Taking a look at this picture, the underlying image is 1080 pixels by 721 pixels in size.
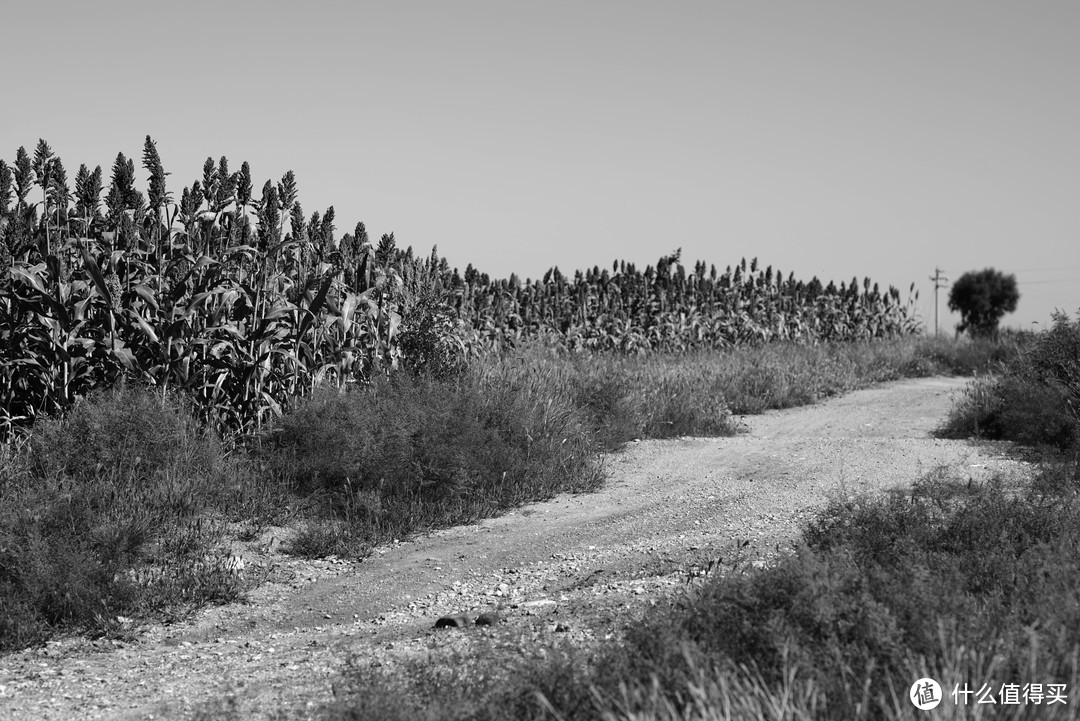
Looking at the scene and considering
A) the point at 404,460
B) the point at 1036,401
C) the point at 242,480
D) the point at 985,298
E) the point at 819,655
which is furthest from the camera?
the point at 985,298

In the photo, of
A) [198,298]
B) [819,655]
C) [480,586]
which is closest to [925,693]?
[819,655]

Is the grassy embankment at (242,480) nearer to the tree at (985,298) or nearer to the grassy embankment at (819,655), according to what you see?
the grassy embankment at (819,655)

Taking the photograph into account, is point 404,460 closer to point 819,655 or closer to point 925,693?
point 819,655

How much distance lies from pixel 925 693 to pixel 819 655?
0.45m

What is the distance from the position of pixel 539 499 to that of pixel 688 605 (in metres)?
4.63

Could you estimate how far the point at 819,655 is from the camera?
12.1 ft

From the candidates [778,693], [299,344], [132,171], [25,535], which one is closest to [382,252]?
[299,344]

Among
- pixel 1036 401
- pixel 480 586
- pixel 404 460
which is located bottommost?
pixel 480 586

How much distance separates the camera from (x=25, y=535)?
610cm

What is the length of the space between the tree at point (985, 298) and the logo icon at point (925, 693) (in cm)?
→ 4057

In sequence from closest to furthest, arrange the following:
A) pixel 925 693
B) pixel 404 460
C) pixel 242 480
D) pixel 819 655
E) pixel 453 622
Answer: pixel 925 693 → pixel 819 655 → pixel 453 622 → pixel 242 480 → pixel 404 460

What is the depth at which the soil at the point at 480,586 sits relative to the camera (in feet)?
15.9

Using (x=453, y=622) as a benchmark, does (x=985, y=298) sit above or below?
above

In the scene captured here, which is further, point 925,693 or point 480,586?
point 480,586
